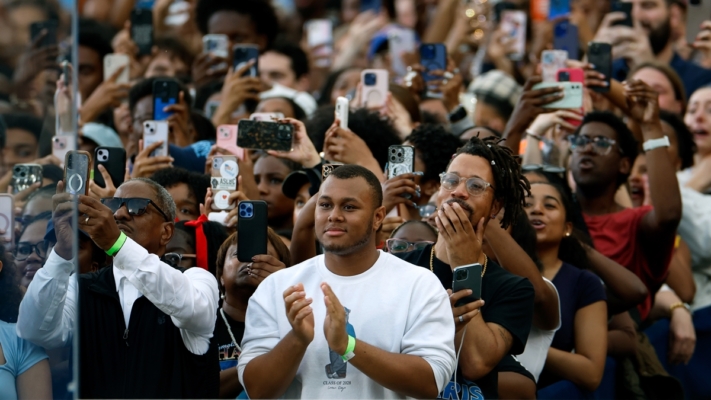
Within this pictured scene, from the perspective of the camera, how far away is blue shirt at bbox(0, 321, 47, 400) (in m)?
3.98

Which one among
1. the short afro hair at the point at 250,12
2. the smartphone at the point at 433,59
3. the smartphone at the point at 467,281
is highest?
the short afro hair at the point at 250,12

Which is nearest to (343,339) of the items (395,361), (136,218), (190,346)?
(395,361)

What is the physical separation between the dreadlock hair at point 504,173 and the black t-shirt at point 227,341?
1.22 meters

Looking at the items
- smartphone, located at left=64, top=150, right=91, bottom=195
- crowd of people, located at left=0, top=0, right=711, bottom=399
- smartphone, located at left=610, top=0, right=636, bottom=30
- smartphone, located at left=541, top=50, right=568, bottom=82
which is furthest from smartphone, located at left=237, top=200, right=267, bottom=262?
smartphone, located at left=610, top=0, right=636, bottom=30

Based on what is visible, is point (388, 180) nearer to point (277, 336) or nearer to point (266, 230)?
point (266, 230)

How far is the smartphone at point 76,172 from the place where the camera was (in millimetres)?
4000

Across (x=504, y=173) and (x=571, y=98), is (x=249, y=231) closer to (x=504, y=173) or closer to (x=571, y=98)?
(x=504, y=173)

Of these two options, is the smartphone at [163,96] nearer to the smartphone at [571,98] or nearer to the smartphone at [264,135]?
the smartphone at [264,135]

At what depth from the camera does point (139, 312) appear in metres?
4.46

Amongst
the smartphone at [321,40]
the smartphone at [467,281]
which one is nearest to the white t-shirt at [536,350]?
the smartphone at [467,281]

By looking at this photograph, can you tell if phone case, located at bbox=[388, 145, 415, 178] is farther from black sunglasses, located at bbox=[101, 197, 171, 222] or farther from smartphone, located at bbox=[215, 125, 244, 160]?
black sunglasses, located at bbox=[101, 197, 171, 222]

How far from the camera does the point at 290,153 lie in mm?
5770

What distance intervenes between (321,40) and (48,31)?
21.8ft

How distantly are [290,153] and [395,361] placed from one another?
198 centimetres
